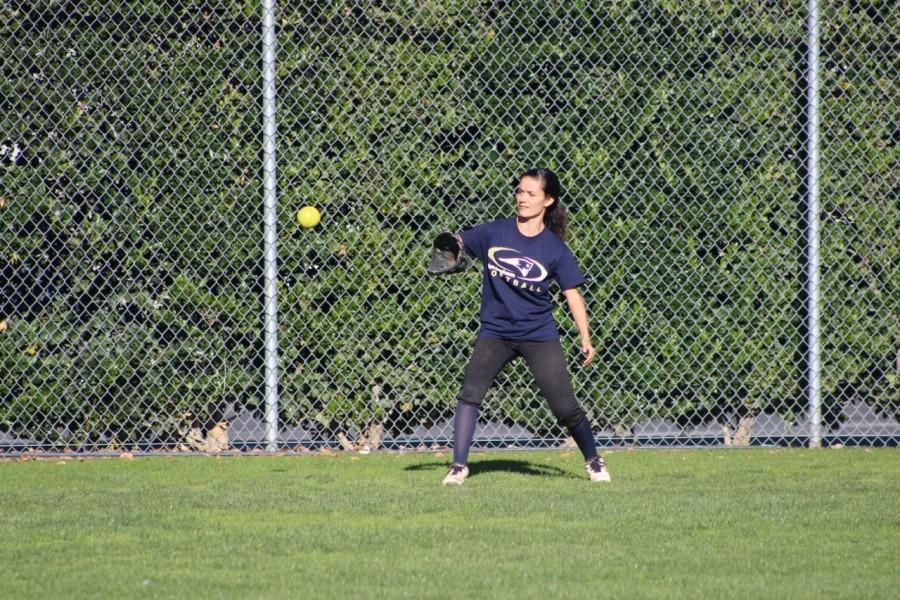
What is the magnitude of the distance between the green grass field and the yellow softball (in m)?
1.48

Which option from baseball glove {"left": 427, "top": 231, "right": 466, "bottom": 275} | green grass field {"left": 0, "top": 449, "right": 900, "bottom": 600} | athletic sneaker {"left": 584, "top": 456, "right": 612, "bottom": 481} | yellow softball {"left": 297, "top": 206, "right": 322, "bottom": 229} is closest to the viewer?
green grass field {"left": 0, "top": 449, "right": 900, "bottom": 600}

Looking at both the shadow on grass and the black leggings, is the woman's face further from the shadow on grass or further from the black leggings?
the shadow on grass

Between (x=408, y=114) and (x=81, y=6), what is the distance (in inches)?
85.7

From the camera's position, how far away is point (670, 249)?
8.60 meters

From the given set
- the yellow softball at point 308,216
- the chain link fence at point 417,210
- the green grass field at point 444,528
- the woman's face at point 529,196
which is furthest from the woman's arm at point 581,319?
the yellow softball at point 308,216

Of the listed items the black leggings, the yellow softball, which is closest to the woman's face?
the black leggings

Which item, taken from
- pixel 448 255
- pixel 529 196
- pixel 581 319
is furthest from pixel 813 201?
pixel 448 255

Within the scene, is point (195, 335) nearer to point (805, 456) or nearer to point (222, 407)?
point (222, 407)

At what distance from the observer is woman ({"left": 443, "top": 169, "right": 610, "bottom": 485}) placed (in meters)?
6.82

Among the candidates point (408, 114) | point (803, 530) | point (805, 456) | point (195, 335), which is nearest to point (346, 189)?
point (408, 114)

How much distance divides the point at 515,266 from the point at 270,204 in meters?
2.13

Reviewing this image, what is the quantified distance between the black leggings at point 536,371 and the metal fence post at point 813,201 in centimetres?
242

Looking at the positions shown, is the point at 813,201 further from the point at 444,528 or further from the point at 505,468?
the point at 444,528

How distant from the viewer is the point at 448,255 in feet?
22.8
